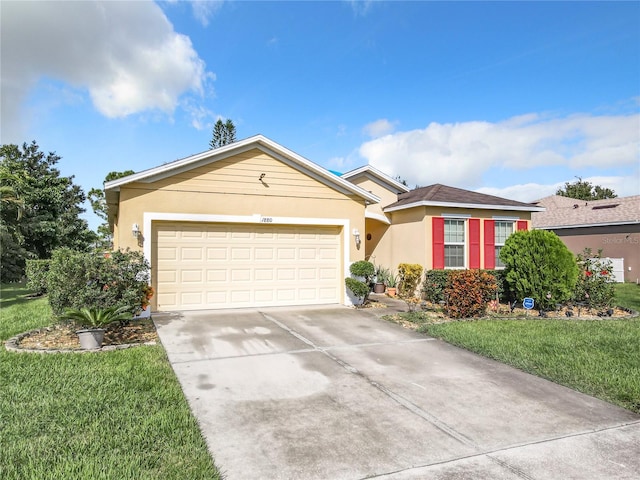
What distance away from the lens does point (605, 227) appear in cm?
2100

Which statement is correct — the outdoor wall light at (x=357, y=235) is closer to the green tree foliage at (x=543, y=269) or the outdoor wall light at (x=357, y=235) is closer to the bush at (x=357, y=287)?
the bush at (x=357, y=287)

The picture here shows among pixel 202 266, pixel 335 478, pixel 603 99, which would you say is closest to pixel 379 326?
pixel 202 266

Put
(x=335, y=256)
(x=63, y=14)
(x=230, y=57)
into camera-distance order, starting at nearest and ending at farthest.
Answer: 1. (x=63, y=14)
2. (x=335, y=256)
3. (x=230, y=57)

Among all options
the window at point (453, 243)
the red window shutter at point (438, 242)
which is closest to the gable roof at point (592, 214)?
the window at point (453, 243)

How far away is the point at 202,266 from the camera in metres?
10.3

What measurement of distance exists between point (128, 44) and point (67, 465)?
10.2m

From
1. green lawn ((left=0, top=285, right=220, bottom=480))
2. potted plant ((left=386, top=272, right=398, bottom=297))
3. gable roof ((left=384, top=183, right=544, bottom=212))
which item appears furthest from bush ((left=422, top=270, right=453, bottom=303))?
green lawn ((left=0, top=285, right=220, bottom=480))

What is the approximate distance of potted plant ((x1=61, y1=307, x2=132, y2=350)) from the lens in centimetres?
657

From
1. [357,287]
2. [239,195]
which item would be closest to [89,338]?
[239,195]

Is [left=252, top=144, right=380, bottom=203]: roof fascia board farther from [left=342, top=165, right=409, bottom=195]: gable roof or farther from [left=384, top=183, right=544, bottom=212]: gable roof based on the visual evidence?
[left=342, top=165, right=409, bottom=195]: gable roof

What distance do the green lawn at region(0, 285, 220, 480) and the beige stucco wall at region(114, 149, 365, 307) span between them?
442cm

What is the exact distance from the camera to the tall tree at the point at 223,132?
34.6 meters

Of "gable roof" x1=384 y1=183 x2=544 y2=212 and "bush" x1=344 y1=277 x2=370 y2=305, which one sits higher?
"gable roof" x1=384 y1=183 x2=544 y2=212

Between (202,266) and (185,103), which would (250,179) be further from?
(185,103)
